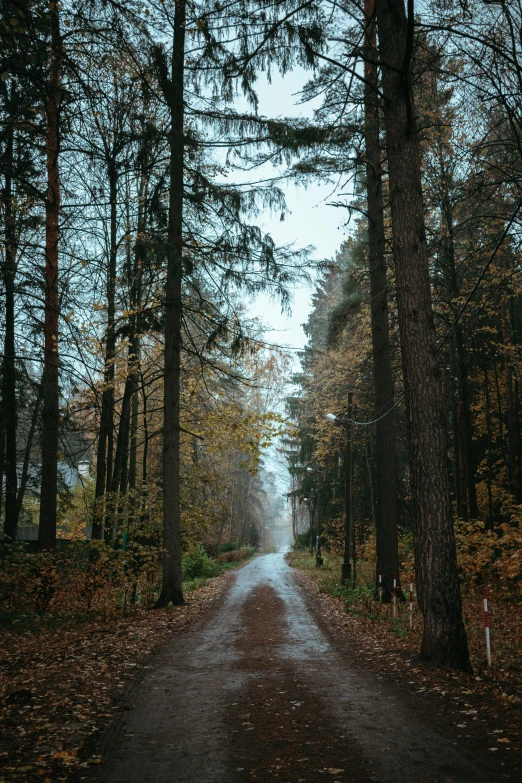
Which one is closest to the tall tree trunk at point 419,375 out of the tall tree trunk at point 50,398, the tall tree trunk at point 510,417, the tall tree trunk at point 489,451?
the tall tree trunk at point 50,398

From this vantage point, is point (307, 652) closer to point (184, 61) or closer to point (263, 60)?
point (263, 60)

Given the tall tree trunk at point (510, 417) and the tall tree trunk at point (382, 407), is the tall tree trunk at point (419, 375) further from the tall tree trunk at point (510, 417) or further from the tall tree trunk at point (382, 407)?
the tall tree trunk at point (510, 417)

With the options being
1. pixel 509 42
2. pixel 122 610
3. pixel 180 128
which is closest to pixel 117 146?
pixel 180 128

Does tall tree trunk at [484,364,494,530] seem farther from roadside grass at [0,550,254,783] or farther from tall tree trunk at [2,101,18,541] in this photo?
tall tree trunk at [2,101,18,541]

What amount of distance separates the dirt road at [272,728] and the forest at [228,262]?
6.03 feet

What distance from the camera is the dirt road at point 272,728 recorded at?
4.37 meters

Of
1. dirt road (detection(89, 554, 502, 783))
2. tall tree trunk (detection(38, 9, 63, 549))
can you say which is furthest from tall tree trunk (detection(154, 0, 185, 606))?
dirt road (detection(89, 554, 502, 783))

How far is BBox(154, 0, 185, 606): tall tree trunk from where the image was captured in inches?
580

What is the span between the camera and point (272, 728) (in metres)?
5.46

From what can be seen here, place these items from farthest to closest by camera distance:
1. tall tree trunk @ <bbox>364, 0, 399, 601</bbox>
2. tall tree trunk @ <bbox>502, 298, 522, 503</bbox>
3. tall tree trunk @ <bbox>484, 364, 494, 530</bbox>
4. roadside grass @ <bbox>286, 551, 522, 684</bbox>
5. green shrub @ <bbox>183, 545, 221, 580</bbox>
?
green shrub @ <bbox>183, 545, 221, 580</bbox>, tall tree trunk @ <bbox>484, 364, 494, 530</bbox>, tall tree trunk @ <bbox>502, 298, 522, 503</bbox>, tall tree trunk @ <bbox>364, 0, 399, 601</bbox>, roadside grass @ <bbox>286, 551, 522, 684</bbox>

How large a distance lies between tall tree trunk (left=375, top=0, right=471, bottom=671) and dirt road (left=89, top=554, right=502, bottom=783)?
3.86 ft

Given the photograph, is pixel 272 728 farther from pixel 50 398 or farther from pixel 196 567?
pixel 196 567

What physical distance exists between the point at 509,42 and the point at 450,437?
54.6ft

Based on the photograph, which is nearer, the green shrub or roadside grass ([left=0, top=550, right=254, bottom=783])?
roadside grass ([left=0, top=550, right=254, bottom=783])
